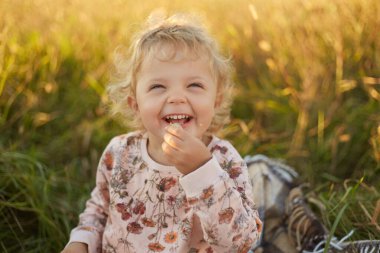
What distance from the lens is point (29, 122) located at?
2.86 meters

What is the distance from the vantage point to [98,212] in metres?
2.13

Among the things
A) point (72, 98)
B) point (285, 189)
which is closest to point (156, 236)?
point (285, 189)

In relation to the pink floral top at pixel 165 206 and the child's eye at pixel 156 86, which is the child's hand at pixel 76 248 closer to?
the pink floral top at pixel 165 206

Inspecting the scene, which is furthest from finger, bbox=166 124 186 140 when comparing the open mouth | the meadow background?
the meadow background

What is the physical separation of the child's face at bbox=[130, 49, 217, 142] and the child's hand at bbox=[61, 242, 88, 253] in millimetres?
493

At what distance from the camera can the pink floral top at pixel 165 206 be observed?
5.44 ft

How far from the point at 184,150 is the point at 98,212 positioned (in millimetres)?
624

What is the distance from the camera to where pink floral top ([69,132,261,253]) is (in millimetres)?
1658

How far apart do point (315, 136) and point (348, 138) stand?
1.02 feet

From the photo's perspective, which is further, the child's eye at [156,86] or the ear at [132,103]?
the ear at [132,103]

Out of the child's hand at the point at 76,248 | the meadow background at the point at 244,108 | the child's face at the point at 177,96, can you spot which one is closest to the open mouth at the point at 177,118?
the child's face at the point at 177,96

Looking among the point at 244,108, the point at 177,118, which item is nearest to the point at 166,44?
the point at 177,118

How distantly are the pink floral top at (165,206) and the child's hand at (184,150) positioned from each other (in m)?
0.03

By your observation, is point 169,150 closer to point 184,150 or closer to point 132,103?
point 184,150
